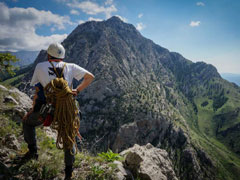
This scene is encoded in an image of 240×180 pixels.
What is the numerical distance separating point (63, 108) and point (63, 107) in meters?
0.03

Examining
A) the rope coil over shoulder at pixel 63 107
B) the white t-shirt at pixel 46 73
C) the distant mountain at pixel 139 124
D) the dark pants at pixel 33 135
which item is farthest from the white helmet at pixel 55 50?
the distant mountain at pixel 139 124

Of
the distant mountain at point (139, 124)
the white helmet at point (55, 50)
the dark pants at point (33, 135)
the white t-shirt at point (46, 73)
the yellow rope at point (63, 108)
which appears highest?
the white helmet at point (55, 50)

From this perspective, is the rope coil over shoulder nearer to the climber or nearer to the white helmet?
the climber

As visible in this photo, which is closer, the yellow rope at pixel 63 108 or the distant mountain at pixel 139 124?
the yellow rope at pixel 63 108

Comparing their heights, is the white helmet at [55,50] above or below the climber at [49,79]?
above

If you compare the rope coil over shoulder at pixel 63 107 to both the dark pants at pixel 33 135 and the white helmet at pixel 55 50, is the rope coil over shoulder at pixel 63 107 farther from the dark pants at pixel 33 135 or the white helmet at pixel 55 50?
the white helmet at pixel 55 50

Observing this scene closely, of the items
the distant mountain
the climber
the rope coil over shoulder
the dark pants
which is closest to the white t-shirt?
the climber

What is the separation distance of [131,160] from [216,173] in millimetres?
138898

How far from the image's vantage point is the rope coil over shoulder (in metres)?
3.44

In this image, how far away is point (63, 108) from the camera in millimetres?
3512

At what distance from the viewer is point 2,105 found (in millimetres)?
6273

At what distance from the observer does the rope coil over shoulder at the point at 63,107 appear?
3439 millimetres

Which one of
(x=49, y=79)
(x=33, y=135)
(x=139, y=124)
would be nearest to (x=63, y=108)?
(x=49, y=79)

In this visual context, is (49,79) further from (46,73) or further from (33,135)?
(33,135)
